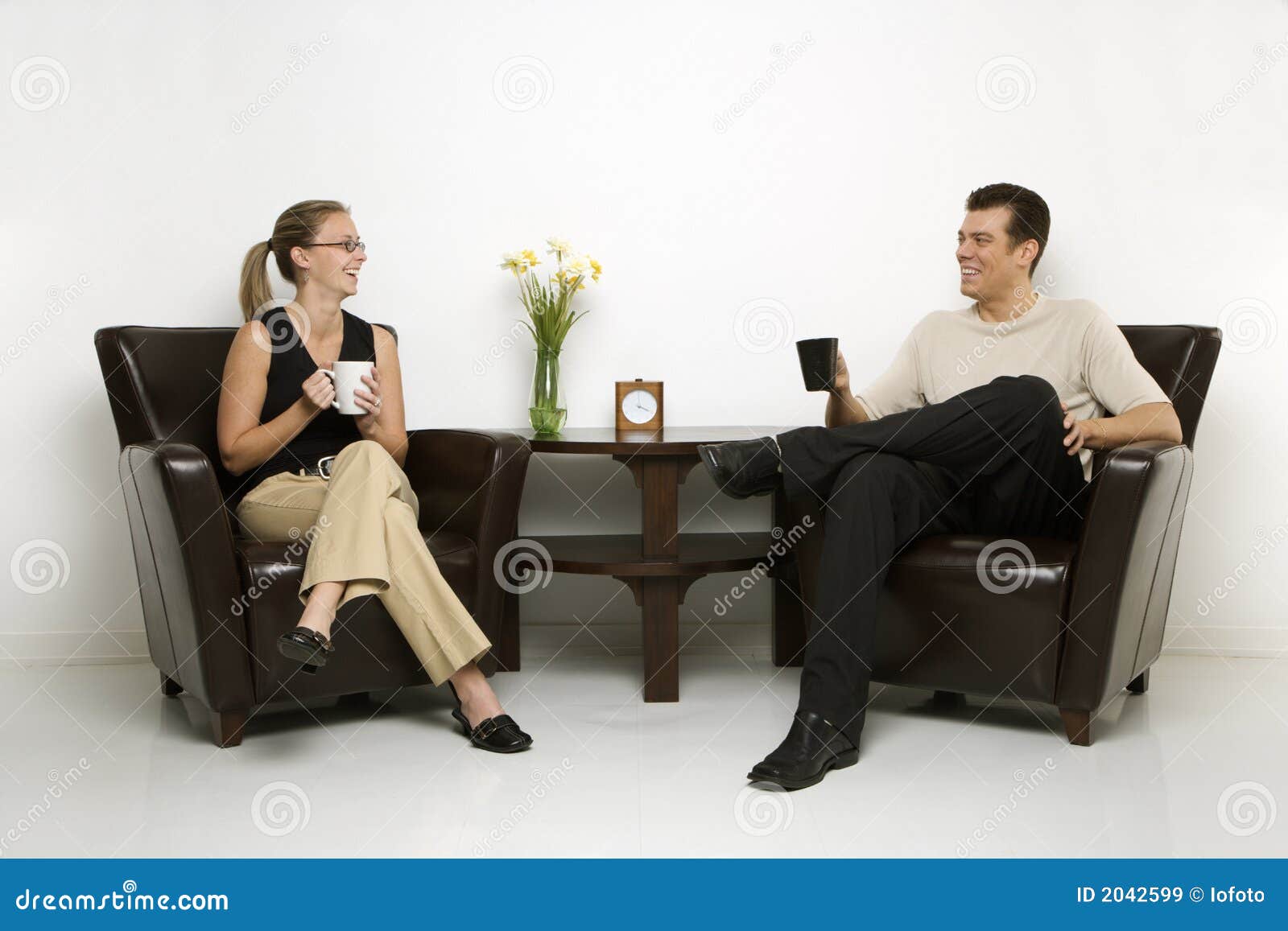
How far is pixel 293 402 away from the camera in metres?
2.60

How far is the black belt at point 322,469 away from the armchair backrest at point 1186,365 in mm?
1895

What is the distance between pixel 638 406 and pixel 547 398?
0.25 m

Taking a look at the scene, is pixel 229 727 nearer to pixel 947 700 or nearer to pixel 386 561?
pixel 386 561

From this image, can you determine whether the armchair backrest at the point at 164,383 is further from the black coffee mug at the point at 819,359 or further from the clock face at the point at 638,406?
the black coffee mug at the point at 819,359

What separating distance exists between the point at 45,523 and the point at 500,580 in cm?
147

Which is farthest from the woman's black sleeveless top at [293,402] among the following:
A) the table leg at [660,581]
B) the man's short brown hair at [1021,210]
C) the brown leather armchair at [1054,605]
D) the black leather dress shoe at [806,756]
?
the man's short brown hair at [1021,210]

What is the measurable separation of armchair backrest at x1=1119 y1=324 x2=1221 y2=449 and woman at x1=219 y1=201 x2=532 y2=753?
1.65 metres

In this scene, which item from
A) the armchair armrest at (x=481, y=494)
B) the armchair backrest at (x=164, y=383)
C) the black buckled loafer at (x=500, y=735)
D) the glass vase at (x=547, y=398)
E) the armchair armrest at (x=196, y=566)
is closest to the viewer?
the armchair armrest at (x=196, y=566)

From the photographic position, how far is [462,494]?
2607 millimetres

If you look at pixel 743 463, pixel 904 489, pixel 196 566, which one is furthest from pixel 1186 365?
pixel 196 566

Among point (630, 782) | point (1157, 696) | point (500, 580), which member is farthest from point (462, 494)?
point (1157, 696)

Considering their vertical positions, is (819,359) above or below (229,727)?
above

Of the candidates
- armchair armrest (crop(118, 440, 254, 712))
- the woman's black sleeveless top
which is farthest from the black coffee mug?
armchair armrest (crop(118, 440, 254, 712))

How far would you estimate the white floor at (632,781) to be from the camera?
185 centimetres
